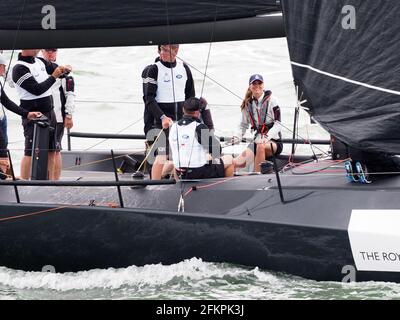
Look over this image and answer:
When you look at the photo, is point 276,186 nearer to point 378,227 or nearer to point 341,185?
point 341,185

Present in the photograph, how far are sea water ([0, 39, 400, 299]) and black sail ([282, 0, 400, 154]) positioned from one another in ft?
1.78

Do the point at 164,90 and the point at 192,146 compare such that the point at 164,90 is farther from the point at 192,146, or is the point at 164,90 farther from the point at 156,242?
the point at 156,242

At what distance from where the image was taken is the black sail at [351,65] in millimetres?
6762

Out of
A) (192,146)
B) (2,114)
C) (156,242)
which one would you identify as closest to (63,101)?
(2,114)

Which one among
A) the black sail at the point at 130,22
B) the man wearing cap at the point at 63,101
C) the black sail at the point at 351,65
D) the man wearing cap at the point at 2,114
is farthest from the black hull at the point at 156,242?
the man wearing cap at the point at 63,101

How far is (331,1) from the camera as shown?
6.94m

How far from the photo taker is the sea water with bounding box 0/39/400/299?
22.1 ft

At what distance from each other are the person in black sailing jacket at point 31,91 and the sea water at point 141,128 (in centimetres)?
116

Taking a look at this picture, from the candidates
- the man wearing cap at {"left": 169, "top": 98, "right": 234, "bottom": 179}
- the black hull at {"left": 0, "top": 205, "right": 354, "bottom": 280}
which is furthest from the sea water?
the man wearing cap at {"left": 169, "top": 98, "right": 234, "bottom": 179}

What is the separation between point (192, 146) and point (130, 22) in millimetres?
951

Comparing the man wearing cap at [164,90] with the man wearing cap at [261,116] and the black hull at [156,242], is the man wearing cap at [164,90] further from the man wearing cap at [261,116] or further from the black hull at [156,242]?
the black hull at [156,242]

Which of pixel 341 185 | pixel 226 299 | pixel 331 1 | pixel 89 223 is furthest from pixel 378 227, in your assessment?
pixel 89 223

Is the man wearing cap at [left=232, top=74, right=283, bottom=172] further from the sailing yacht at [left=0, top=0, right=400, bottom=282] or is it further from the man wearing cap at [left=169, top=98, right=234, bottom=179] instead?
the man wearing cap at [left=169, top=98, right=234, bottom=179]

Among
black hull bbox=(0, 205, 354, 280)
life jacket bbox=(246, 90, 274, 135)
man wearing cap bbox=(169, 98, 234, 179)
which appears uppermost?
life jacket bbox=(246, 90, 274, 135)
